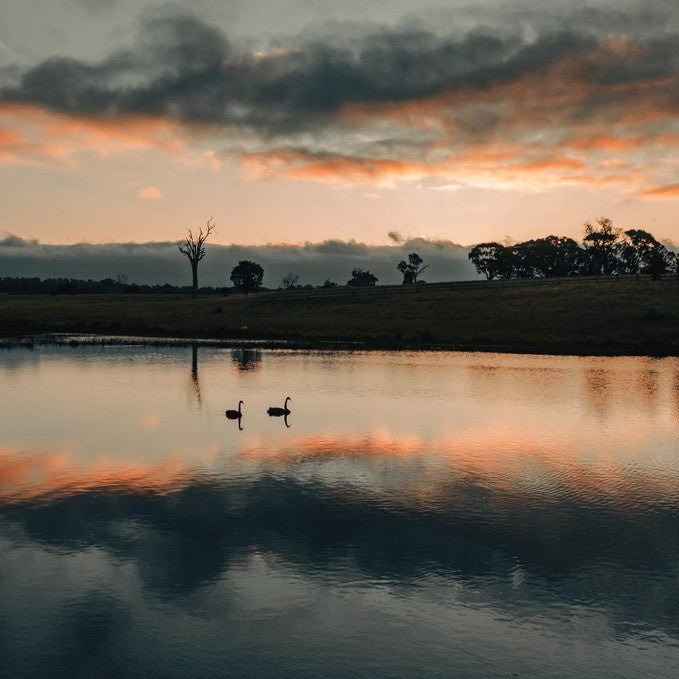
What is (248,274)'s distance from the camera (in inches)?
6540

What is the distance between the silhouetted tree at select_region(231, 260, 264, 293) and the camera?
16630cm

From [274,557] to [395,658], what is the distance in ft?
12.2

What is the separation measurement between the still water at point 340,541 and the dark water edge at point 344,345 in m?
25.2

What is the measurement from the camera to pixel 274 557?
12430 millimetres

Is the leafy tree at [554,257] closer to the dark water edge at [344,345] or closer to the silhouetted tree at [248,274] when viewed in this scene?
the silhouetted tree at [248,274]

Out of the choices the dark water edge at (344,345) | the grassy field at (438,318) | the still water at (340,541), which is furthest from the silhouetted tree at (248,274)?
the still water at (340,541)

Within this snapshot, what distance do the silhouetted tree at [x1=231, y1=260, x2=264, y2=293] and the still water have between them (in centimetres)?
13899

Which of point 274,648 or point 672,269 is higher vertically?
point 672,269

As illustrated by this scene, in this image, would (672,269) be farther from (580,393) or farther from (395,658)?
(395,658)

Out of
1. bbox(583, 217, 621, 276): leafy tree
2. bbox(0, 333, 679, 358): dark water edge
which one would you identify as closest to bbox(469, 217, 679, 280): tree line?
bbox(583, 217, 621, 276): leafy tree

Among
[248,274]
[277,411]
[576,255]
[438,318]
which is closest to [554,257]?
[576,255]

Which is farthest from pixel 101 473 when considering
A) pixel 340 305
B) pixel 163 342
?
pixel 340 305

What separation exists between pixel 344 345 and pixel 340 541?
45.5m

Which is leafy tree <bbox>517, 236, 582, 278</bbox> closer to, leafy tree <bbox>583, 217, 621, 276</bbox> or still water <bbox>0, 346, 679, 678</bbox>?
leafy tree <bbox>583, 217, 621, 276</bbox>
